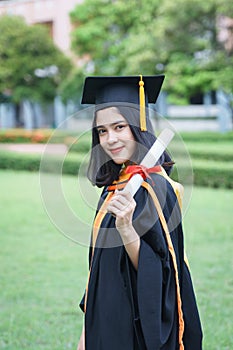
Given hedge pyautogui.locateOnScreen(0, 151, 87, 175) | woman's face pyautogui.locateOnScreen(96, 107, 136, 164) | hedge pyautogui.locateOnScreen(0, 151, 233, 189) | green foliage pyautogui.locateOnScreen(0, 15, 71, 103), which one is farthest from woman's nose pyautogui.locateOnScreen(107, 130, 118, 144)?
green foliage pyautogui.locateOnScreen(0, 15, 71, 103)

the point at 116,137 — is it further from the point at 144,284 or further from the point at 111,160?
the point at 144,284

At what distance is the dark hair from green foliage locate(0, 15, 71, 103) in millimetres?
26361

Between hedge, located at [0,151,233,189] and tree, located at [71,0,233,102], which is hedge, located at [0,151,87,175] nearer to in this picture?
hedge, located at [0,151,233,189]

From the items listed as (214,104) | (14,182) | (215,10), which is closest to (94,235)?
(14,182)

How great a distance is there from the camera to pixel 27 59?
2833 centimetres

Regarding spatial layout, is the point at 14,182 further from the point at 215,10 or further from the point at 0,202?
the point at 215,10

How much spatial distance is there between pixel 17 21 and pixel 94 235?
27.6 meters

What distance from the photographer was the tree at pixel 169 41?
60.8ft

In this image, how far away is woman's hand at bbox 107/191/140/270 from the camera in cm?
175

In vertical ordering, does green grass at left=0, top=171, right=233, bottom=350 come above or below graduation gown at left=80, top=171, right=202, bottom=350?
below

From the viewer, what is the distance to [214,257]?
614cm

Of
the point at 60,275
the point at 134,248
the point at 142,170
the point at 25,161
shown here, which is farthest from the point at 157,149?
the point at 25,161

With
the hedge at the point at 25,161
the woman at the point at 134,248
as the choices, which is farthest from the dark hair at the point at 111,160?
the hedge at the point at 25,161

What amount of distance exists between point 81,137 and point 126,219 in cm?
56
